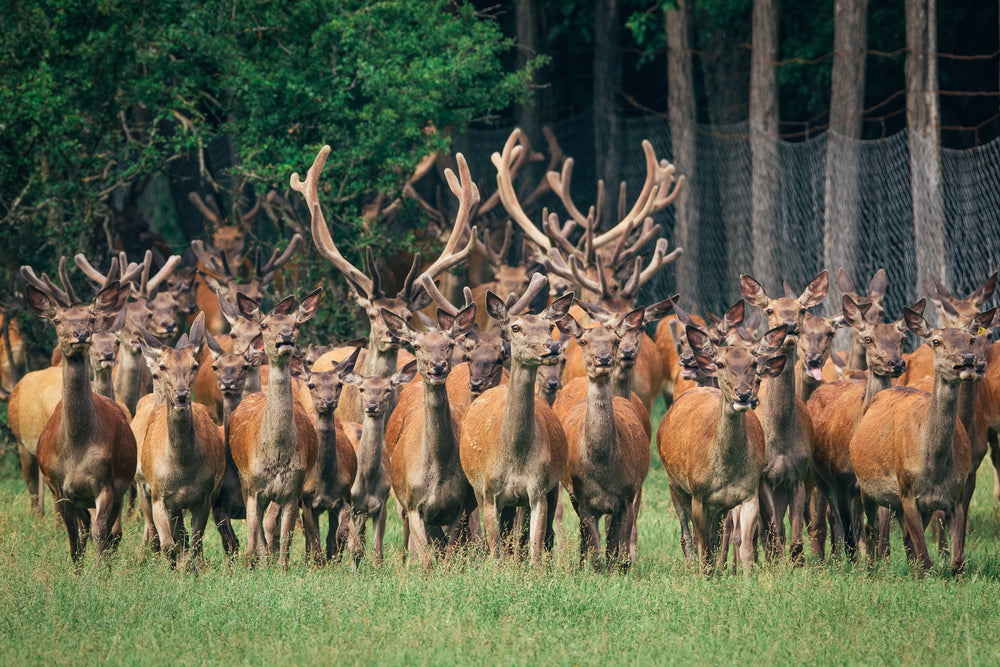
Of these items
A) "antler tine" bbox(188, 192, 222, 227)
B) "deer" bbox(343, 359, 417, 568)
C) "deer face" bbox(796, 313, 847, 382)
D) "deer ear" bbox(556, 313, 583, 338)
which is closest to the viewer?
"deer ear" bbox(556, 313, 583, 338)

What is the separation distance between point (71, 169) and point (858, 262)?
7.84m

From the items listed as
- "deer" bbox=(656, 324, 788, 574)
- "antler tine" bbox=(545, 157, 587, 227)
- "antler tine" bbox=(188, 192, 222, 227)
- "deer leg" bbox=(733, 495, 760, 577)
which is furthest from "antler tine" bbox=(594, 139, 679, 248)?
"deer leg" bbox=(733, 495, 760, 577)

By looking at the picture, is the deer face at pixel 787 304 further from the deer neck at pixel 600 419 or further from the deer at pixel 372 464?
the deer at pixel 372 464

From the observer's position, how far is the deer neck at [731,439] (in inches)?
326

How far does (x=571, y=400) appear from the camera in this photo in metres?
10.0

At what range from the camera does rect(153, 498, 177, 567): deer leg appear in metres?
8.47

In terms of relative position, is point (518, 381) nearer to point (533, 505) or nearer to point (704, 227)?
point (533, 505)

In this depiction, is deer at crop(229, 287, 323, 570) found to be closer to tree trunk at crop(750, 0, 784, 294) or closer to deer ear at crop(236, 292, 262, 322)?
deer ear at crop(236, 292, 262, 322)

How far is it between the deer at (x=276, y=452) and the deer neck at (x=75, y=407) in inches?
38.0

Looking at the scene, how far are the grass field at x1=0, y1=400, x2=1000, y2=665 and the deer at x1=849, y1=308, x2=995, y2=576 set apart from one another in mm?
353

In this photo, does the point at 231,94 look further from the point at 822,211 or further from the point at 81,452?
the point at 81,452

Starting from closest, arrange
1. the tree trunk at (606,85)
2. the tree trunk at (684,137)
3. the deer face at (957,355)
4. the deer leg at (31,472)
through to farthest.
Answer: the deer face at (957,355) < the deer leg at (31,472) < the tree trunk at (684,137) < the tree trunk at (606,85)

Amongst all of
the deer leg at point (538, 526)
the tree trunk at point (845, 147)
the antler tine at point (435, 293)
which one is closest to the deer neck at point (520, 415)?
the deer leg at point (538, 526)

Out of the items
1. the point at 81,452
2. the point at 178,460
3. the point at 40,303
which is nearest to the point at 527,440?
the point at 178,460
